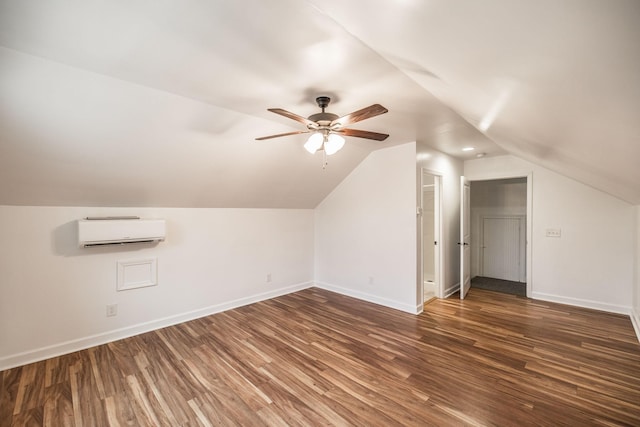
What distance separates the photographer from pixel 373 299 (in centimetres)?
438

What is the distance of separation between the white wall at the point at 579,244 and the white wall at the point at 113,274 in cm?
425

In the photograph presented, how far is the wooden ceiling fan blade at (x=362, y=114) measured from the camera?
190cm

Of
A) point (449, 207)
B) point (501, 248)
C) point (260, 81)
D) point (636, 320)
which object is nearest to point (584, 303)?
point (636, 320)

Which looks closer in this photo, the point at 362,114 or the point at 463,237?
the point at 362,114

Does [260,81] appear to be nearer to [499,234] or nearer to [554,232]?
[554,232]

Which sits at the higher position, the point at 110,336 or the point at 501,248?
the point at 501,248

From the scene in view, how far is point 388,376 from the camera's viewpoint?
2438 mm

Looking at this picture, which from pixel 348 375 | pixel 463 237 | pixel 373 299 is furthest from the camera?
pixel 463 237

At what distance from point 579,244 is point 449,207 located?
185cm

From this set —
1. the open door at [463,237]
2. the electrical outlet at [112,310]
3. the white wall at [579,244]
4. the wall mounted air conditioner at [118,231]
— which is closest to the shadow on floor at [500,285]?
the white wall at [579,244]

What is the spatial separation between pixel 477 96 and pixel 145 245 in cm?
374

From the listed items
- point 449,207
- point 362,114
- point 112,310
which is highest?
point 362,114

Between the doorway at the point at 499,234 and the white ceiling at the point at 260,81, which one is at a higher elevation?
the white ceiling at the point at 260,81

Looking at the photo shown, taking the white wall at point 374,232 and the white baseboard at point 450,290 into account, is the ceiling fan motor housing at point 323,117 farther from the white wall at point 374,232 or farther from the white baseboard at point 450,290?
the white baseboard at point 450,290
